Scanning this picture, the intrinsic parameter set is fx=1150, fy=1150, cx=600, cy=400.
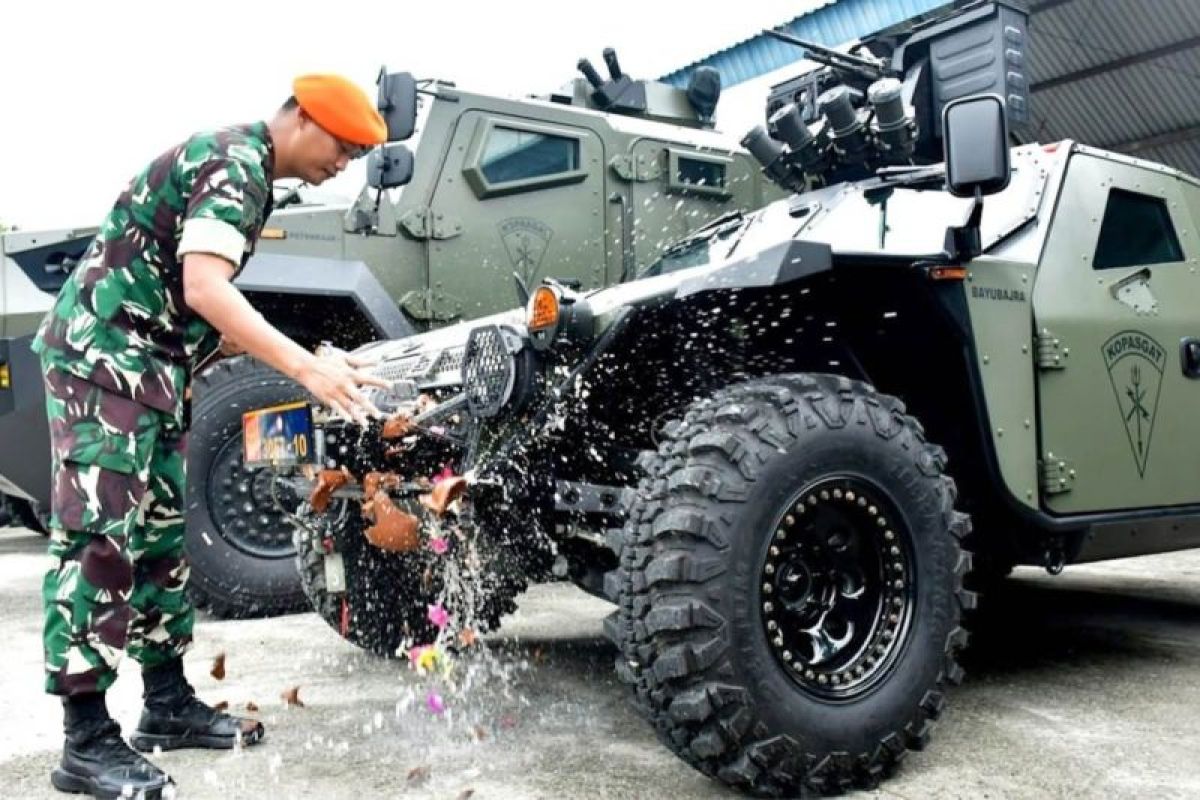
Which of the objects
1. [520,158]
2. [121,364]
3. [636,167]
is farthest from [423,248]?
[121,364]

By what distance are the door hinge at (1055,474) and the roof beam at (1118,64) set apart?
34.2 ft

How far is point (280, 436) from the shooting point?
353 cm

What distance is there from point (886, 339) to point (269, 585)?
3151mm

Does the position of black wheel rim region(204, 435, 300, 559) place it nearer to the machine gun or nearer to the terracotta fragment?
the terracotta fragment

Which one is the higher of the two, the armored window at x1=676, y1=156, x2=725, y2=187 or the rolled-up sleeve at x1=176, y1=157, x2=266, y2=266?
the armored window at x1=676, y1=156, x2=725, y2=187

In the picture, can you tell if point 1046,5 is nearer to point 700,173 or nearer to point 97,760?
point 700,173

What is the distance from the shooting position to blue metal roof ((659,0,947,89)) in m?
10.5

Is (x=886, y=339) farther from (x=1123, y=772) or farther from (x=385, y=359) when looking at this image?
Answer: (x=385, y=359)

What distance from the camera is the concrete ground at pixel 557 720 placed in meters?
2.75

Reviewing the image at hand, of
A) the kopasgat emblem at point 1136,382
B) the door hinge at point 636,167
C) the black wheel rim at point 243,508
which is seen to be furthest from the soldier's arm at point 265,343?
the door hinge at point 636,167

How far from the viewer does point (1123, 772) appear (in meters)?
2.82

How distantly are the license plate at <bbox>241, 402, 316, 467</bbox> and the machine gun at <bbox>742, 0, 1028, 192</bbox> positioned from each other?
2.14 metres

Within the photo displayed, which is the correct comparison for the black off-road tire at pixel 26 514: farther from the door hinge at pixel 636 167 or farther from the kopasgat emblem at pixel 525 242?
the door hinge at pixel 636 167

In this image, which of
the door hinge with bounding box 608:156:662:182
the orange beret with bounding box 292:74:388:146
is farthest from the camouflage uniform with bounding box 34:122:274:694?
the door hinge with bounding box 608:156:662:182
